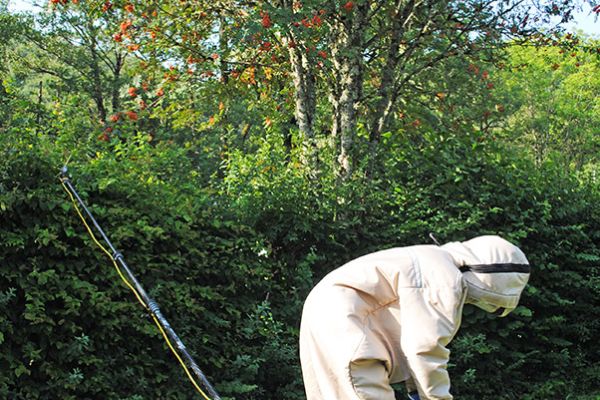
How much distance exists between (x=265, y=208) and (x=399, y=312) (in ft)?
11.1

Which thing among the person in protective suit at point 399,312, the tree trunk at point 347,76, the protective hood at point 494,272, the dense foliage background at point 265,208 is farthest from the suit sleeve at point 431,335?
the tree trunk at point 347,76

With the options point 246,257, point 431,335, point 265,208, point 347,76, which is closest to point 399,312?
point 431,335

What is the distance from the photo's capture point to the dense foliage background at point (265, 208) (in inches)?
214

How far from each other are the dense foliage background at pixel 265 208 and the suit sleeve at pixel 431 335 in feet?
8.47

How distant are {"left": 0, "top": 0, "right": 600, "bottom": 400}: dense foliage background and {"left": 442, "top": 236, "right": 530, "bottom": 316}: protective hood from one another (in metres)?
2.68

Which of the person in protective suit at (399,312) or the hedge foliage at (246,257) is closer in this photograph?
the person in protective suit at (399,312)

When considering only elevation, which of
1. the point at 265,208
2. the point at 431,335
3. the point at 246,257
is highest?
the point at 265,208

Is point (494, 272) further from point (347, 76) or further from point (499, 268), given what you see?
point (347, 76)

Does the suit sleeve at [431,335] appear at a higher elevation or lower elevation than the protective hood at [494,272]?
lower

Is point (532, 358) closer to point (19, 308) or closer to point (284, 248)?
point (284, 248)

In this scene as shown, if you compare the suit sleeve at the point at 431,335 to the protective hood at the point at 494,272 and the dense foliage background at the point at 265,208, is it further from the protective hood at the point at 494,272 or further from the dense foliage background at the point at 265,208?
the dense foliage background at the point at 265,208

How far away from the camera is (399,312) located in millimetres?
3713

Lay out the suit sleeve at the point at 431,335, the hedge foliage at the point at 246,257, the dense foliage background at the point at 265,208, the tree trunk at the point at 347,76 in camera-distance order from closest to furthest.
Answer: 1. the suit sleeve at the point at 431,335
2. the hedge foliage at the point at 246,257
3. the dense foliage background at the point at 265,208
4. the tree trunk at the point at 347,76

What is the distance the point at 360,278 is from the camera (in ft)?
12.1
